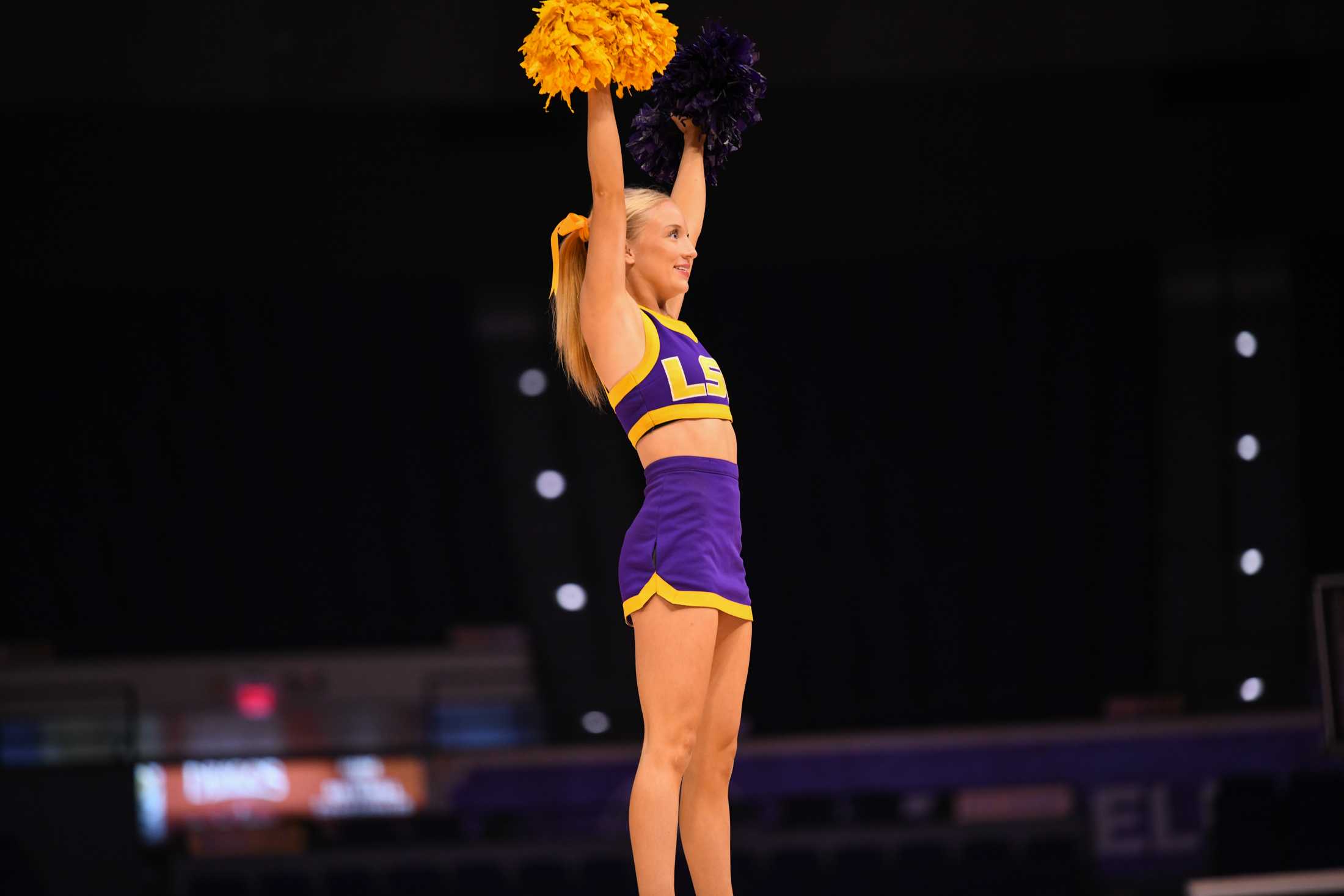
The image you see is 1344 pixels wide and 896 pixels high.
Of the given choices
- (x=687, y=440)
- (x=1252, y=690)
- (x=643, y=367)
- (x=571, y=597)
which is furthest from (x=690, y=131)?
(x=571, y=597)

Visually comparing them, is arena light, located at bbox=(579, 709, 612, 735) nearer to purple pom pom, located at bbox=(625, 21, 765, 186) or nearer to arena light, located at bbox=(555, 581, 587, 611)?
arena light, located at bbox=(555, 581, 587, 611)

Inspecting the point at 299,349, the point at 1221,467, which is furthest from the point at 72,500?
the point at 1221,467

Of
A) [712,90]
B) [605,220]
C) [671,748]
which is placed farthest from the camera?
[712,90]

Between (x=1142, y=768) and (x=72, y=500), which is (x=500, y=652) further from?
(x=1142, y=768)

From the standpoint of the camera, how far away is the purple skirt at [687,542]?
2.69 meters

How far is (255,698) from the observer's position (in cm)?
990

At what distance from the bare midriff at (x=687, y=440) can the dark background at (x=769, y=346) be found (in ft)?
11.3

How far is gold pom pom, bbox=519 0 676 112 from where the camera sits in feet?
8.89

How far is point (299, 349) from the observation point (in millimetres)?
10914

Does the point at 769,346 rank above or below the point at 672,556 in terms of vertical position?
above

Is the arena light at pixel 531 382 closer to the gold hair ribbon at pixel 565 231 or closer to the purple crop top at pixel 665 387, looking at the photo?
the gold hair ribbon at pixel 565 231

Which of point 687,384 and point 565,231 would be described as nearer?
point 687,384

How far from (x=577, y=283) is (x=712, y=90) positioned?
505 mm

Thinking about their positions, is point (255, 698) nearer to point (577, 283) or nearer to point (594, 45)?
point (577, 283)
